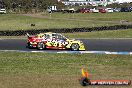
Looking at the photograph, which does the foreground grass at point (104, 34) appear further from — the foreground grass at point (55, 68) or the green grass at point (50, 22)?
the foreground grass at point (55, 68)

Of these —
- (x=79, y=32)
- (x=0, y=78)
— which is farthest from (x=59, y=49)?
(x=79, y=32)

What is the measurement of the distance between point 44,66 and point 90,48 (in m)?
9.10

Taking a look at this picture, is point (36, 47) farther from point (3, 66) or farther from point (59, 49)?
point (3, 66)

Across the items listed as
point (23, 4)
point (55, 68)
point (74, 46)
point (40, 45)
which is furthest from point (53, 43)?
point (23, 4)

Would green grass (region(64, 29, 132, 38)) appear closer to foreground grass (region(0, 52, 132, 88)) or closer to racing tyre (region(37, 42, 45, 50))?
racing tyre (region(37, 42, 45, 50))

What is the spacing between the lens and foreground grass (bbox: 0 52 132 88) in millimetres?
15547

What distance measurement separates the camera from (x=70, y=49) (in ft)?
90.2

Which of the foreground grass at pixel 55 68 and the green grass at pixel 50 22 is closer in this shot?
the foreground grass at pixel 55 68

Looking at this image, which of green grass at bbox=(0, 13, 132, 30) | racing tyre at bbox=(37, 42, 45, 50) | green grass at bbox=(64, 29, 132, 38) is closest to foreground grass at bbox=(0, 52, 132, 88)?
racing tyre at bbox=(37, 42, 45, 50)

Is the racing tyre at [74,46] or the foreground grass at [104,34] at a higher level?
the racing tyre at [74,46]

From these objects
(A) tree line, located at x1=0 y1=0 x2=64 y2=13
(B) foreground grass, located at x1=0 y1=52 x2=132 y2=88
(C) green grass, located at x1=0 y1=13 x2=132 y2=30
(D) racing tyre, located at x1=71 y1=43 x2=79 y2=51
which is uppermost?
(B) foreground grass, located at x1=0 y1=52 x2=132 y2=88

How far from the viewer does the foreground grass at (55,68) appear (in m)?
15.5

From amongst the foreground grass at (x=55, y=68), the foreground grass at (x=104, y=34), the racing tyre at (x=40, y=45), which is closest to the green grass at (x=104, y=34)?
the foreground grass at (x=104, y=34)

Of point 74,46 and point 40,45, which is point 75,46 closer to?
point 74,46
